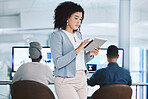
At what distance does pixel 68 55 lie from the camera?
5.48 ft

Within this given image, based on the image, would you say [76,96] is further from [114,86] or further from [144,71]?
[144,71]

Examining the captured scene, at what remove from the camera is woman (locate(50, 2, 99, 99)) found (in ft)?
5.48

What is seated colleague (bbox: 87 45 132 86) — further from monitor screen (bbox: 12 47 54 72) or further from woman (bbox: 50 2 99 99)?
monitor screen (bbox: 12 47 54 72)

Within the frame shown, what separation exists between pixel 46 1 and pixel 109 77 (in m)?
2.71

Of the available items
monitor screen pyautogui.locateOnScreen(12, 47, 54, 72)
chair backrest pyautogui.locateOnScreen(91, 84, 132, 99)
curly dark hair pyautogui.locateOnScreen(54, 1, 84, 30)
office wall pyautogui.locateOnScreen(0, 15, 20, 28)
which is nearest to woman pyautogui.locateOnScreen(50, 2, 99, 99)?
curly dark hair pyautogui.locateOnScreen(54, 1, 84, 30)

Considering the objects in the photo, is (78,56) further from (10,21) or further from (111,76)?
(10,21)

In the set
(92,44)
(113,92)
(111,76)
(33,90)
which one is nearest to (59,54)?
(92,44)

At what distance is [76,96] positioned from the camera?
1.68 m

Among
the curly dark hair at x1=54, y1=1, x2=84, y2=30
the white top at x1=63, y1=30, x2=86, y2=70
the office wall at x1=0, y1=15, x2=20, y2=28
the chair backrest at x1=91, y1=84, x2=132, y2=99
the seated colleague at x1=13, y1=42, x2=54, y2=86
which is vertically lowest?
the chair backrest at x1=91, y1=84, x2=132, y2=99

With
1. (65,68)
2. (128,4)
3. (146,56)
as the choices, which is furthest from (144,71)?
(65,68)

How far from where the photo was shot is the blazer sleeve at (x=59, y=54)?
167 centimetres

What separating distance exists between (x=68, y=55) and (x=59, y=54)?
70 mm

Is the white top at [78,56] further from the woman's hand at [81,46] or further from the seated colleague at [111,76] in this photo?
the seated colleague at [111,76]

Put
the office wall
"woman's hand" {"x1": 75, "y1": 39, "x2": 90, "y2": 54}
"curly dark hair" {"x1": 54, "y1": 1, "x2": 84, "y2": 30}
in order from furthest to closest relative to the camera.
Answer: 1. the office wall
2. "curly dark hair" {"x1": 54, "y1": 1, "x2": 84, "y2": 30}
3. "woman's hand" {"x1": 75, "y1": 39, "x2": 90, "y2": 54}
